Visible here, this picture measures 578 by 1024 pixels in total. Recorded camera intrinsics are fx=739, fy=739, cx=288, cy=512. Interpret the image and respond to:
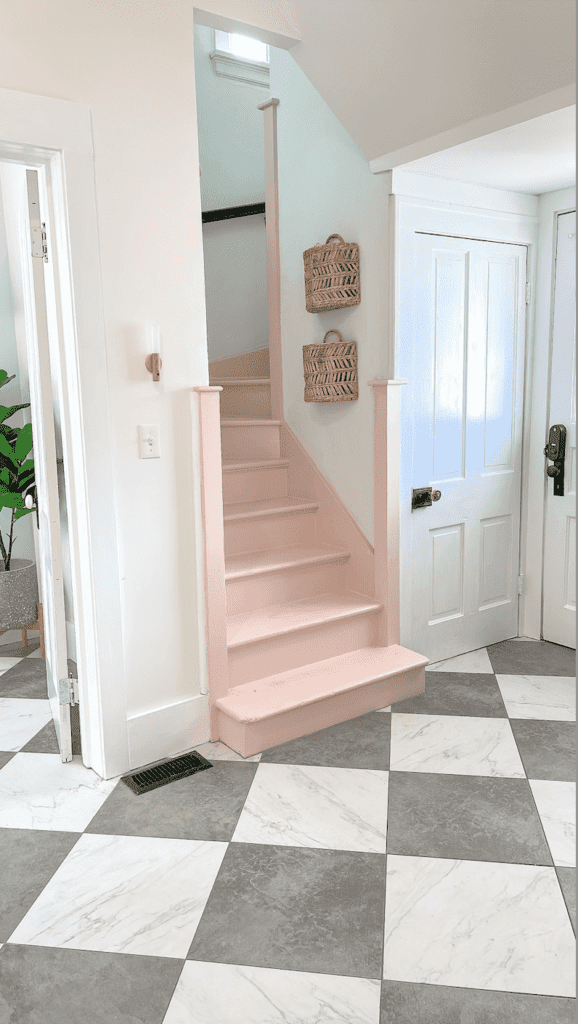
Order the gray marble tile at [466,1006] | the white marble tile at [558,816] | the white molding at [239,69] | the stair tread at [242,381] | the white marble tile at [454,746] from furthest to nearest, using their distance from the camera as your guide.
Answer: the white molding at [239,69] < the stair tread at [242,381] < the white marble tile at [454,746] < the white marble tile at [558,816] < the gray marble tile at [466,1006]

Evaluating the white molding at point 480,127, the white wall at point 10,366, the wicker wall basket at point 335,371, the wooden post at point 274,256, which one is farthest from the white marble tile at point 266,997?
the white wall at point 10,366

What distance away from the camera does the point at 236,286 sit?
178 inches

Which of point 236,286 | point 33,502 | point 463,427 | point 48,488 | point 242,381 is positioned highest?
point 236,286

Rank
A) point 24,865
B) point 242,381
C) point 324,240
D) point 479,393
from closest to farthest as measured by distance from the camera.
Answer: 1. point 24,865
2. point 324,240
3. point 479,393
4. point 242,381

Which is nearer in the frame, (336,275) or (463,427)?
(336,275)

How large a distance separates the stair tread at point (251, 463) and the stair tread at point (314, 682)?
3.29 ft

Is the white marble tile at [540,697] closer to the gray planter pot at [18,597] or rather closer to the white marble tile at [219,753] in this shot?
the white marble tile at [219,753]

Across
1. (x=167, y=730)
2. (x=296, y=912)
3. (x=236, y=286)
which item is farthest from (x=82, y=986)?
(x=236, y=286)

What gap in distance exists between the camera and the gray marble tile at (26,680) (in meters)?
3.17

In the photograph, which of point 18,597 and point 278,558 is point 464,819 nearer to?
point 278,558

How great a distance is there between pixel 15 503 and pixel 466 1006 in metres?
2.72

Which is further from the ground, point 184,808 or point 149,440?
point 149,440

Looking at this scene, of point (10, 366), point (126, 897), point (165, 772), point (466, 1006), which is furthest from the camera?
point (10, 366)

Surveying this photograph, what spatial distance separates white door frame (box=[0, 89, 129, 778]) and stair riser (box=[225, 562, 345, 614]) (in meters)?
0.69
